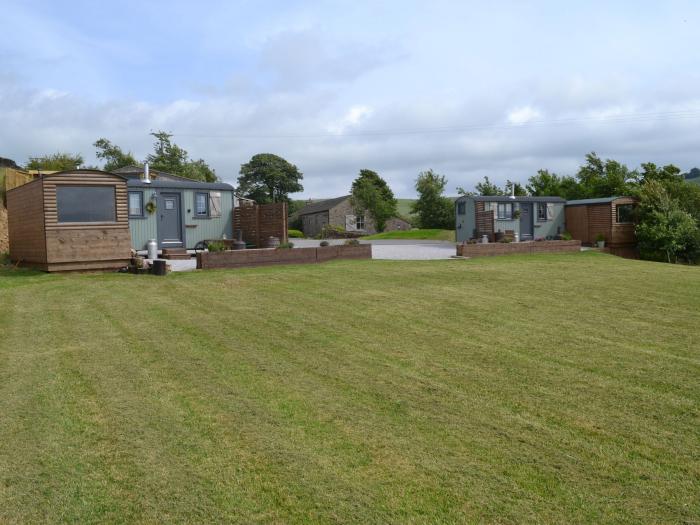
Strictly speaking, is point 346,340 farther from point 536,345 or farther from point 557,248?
point 557,248

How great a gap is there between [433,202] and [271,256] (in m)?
37.4

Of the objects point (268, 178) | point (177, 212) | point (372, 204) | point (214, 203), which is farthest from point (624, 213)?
point (268, 178)

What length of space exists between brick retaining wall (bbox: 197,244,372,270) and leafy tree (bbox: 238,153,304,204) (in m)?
51.0

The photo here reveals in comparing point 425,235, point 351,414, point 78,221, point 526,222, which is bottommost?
point 351,414

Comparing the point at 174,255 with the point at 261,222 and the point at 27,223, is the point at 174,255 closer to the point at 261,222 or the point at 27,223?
the point at 261,222

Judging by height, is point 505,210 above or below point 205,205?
below

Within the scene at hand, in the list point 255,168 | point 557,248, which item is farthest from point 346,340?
point 255,168

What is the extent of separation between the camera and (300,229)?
2564 inches

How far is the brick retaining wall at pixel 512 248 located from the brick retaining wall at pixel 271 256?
4661 mm

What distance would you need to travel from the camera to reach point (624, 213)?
28250 millimetres

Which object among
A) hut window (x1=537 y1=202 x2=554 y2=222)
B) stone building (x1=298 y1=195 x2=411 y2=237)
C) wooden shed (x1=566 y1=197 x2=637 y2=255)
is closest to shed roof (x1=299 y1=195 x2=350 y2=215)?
stone building (x1=298 y1=195 x2=411 y2=237)

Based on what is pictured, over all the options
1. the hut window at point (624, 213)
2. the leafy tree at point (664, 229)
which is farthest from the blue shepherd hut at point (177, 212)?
the leafy tree at point (664, 229)

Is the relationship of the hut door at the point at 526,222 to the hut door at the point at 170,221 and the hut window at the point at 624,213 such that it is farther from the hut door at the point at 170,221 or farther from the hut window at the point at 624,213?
the hut door at the point at 170,221

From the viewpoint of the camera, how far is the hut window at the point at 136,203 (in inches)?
823
